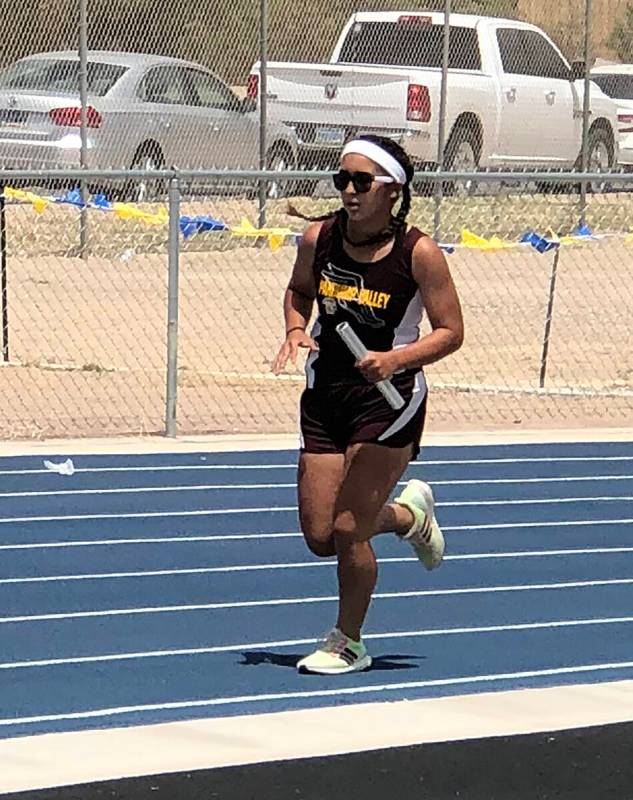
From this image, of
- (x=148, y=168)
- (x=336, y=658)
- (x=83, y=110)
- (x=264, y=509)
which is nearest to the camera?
(x=336, y=658)

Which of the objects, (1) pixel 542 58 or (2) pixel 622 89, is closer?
(1) pixel 542 58

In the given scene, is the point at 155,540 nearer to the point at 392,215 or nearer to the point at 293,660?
the point at 293,660

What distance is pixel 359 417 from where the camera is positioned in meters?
6.30

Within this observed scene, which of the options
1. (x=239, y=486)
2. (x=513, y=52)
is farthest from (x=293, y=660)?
(x=513, y=52)

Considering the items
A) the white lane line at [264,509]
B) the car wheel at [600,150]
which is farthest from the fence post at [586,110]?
the white lane line at [264,509]

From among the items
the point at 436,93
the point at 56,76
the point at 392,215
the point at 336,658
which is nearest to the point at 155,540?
the point at 336,658

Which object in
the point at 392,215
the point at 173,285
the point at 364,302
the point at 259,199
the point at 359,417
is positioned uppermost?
the point at 392,215

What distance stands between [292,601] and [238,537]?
1.18 metres

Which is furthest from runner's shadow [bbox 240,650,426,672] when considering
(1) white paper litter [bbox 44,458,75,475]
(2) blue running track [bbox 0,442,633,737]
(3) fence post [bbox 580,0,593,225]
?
(3) fence post [bbox 580,0,593,225]

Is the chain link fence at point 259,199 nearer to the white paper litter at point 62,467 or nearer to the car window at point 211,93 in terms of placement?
the car window at point 211,93

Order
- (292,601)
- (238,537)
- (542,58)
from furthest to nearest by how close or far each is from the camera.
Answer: (542,58), (238,537), (292,601)

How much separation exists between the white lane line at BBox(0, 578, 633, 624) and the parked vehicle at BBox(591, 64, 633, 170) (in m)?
18.2

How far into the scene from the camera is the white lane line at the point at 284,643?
6.59 m

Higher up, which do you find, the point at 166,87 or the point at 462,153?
the point at 166,87
